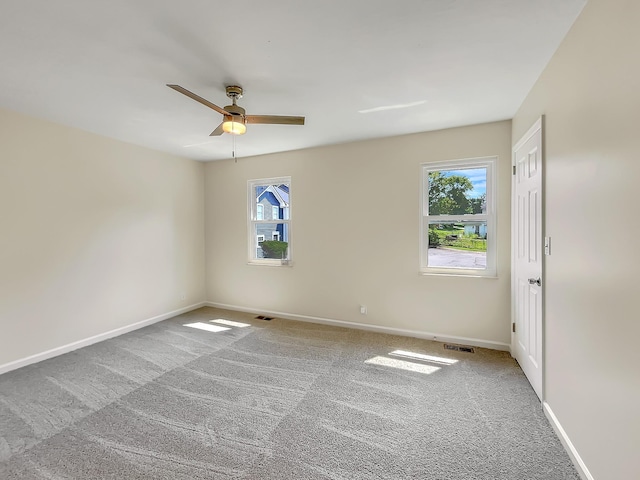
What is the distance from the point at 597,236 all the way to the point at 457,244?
1974 millimetres

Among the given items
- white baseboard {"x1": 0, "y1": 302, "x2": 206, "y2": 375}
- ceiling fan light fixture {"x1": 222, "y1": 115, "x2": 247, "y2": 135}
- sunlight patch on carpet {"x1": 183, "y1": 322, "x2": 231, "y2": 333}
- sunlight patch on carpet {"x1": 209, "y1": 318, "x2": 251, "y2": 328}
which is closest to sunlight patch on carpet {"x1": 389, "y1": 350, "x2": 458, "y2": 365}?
sunlight patch on carpet {"x1": 209, "y1": 318, "x2": 251, "y2": 328}

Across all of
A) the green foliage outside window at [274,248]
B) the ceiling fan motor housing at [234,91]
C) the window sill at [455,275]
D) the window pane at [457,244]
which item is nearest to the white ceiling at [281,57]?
the ceiling fan motor housing at [234,91]

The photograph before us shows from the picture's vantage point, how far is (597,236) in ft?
4.59

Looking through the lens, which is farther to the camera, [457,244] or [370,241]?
[370,241]

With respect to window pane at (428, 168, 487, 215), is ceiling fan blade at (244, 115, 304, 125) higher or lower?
higher

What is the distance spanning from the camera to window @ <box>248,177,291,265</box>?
4.36 metres

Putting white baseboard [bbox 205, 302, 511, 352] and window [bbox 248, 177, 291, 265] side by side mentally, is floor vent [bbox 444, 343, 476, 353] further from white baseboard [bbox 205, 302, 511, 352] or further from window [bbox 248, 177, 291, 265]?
window [bbox 248, 177, 291, 265]

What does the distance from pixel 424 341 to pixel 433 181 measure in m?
1.95

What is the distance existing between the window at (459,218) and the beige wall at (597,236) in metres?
1.29

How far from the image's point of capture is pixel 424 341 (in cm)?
338

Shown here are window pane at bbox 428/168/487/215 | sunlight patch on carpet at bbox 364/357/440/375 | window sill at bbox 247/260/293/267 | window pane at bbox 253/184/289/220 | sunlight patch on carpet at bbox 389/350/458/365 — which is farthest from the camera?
window pane at bbox 253/184/289/220

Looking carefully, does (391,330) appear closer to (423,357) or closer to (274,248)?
(423,357)

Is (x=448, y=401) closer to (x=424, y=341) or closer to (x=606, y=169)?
(x=424, y=341)

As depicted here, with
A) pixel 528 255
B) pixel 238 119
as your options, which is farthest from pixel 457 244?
pixel 238 119
